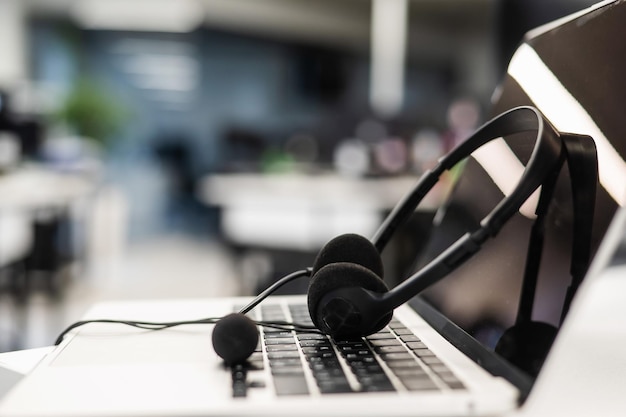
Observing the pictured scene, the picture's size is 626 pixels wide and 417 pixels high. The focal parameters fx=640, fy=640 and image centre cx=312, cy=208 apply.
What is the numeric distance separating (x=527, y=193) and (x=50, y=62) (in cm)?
738

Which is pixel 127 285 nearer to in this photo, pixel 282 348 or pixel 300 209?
pixel 300 209

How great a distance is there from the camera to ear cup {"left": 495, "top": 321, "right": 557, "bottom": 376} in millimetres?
422

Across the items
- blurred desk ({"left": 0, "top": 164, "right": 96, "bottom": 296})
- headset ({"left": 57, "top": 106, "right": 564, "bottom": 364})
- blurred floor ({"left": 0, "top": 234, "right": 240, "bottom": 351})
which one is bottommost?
blurred floor ({"left": 0, "top": 234, "right": 240, "bottom": 351})

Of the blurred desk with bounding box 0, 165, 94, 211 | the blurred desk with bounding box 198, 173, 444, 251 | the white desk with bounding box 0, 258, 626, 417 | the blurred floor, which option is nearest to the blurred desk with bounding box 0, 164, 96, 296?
the blurred desk with bounding box 0, 165, 94, 211

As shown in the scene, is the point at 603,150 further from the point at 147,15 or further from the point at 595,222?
the point at 147,15

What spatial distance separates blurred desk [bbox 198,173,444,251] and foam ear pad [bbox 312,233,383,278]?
213 cm

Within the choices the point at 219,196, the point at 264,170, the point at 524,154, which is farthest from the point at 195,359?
the point at 264,170

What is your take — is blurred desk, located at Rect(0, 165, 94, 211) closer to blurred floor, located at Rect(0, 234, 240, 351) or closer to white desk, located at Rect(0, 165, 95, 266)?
white desk, located at Rect(0, 165, 95, 266)

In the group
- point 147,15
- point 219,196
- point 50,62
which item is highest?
point 147,15

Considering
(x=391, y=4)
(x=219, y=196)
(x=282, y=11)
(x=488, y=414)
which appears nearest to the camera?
(x=488, y=414)

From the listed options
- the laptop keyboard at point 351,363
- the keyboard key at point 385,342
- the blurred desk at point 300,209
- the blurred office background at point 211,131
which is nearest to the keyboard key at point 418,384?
the laptop keyboard at point 351,363

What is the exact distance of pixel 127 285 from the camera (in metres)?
4.20

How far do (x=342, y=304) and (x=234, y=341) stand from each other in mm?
97

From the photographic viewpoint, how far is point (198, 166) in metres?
7.13
